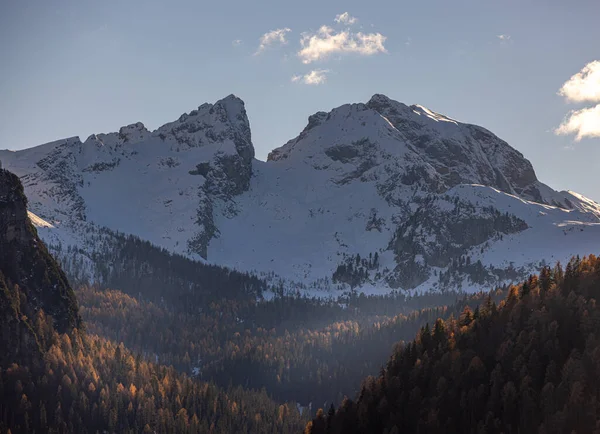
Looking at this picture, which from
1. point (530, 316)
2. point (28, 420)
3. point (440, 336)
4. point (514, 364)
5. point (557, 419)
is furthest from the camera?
point (28, 420)

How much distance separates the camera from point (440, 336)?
180m

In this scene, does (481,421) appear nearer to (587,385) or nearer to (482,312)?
(587,385)

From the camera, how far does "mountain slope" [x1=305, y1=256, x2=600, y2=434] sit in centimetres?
14338

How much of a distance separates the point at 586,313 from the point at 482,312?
2635 centimetres

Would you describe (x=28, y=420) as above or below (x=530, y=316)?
below

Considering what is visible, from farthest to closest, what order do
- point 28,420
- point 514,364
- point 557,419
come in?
point 28,420 → point 514,364 → point 557,419

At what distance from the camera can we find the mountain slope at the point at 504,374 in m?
143

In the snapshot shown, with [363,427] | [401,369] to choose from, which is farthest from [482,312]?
[363,427]

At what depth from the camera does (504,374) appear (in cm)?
15512

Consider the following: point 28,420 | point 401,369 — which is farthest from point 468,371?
point 28,420

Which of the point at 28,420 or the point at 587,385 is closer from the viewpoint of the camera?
the point at 587,385

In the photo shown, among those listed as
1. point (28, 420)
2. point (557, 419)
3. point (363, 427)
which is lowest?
point (28, 420)

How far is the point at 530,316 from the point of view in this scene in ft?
547

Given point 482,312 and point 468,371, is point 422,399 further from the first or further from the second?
point 482,312
